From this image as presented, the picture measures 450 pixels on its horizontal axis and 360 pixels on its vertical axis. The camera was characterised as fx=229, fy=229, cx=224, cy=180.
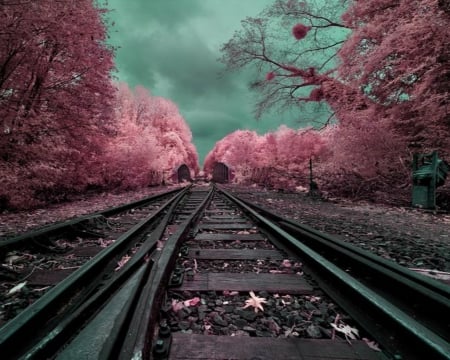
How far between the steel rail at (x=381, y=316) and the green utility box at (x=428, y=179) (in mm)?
5480

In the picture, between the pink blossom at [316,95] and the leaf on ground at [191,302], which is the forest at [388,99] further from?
the leaf on ground at [191,302]

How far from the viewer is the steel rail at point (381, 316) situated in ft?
3.14

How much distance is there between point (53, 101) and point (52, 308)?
7786 mm

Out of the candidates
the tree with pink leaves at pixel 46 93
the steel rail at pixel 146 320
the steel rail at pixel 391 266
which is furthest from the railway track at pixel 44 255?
the tree with pink leaves at pixel 46 93

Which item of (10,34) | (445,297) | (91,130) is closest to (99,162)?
(91,130)

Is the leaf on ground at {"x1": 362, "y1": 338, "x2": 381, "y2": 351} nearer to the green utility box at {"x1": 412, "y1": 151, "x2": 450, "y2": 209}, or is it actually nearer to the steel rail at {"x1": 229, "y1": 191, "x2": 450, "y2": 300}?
the steel rail at {"x1": 229, "y1": 191, "x2": 450, "y2": 300}

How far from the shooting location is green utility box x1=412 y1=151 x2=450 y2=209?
545 centimetres

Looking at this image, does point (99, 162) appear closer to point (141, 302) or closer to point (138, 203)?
point (138, 203)

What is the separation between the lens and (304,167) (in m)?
13.6

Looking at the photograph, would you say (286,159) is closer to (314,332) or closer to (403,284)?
(403,284)

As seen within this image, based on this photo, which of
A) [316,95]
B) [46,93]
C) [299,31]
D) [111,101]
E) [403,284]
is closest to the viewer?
[403,284]

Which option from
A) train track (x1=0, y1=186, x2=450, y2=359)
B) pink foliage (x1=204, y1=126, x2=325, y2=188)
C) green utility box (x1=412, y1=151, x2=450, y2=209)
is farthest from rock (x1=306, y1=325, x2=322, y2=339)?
pink foliage (x1=204, y1=126, x2=325, y2=188)

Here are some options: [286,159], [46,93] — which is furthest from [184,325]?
[286,159]

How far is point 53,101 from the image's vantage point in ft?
22.9
